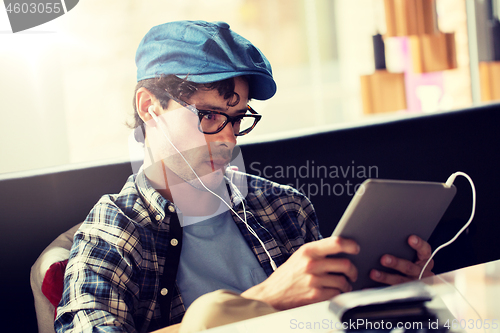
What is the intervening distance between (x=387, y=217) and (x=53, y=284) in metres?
0.74

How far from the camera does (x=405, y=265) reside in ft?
2.51

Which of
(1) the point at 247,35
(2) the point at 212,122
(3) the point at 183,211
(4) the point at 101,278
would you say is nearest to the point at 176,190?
(3) the point at 183,211

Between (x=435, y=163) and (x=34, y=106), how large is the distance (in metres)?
1.70

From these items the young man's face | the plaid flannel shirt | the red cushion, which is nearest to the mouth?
the young man's face

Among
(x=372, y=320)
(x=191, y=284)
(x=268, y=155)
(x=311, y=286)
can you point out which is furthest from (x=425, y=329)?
(x=268, y=155)

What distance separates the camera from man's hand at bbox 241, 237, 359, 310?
2.25ft

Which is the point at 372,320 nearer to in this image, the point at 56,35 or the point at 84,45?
the point at 56,35

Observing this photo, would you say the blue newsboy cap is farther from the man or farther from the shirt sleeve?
the shirt sleeve

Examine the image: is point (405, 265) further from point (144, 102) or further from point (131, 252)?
point (144, 102)

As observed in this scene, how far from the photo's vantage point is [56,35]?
83.4 inches

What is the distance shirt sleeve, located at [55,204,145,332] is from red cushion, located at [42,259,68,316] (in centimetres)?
7

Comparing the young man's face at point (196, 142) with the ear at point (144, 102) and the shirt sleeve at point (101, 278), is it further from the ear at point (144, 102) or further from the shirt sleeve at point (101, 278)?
the shirt sleeve at point (101, 278)

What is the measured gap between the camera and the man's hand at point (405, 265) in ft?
2.42

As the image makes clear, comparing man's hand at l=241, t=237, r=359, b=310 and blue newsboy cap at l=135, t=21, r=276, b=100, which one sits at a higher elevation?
blue newsboy cap at l=135, t=21, r=276, b=100
